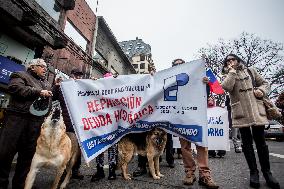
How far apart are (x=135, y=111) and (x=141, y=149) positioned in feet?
3.47

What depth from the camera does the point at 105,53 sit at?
24625 millimetres

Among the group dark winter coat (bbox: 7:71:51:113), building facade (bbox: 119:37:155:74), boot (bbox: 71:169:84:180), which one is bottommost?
boot (bbox: 71:169:84:180)

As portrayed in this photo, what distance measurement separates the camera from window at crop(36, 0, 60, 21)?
12922mm

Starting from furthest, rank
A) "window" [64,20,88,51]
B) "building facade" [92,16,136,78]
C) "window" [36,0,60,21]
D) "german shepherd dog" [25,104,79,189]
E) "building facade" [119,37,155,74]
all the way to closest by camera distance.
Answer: "building facade" [119,37,155,74], "building facade" [92,16,136,78], "window" [64,20,88,51], "window" [36,0,60,21], "german shepherd dog" [25,104,79,189]

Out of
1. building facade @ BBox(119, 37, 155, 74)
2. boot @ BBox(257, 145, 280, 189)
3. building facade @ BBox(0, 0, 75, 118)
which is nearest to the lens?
boot @ BBox(257, 145, 280, 189)

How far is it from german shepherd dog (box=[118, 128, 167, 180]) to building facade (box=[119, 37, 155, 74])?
61.6 m

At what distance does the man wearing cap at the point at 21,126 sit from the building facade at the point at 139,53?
206 ft

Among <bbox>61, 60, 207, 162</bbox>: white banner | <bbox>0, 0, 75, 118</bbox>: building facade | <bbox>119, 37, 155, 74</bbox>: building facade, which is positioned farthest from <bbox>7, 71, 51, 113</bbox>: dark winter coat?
<bbox>119, 37, 155, 74</bbox>: building facade

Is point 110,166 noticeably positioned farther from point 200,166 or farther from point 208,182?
point 208,182

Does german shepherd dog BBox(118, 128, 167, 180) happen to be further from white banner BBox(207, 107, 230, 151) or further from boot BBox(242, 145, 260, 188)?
white banner BBox(207, 107, 230, 151)

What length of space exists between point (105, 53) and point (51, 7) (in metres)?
11.0

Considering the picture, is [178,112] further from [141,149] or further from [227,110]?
[227,110]

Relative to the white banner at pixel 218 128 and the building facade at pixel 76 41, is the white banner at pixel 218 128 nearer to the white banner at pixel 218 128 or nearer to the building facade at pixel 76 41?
the white banner at pixel 218 128

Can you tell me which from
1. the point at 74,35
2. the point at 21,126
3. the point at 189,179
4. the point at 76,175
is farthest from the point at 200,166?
the point at 74,35
